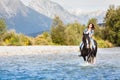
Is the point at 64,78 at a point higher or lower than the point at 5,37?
lower

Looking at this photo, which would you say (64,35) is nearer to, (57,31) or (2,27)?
(57,31)

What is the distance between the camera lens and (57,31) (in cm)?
8819

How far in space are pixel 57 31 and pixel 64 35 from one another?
6.43 feet

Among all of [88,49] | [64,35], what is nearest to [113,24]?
[64,35]

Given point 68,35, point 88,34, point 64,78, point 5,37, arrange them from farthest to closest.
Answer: point 68,35, point 5,37, point 88,34, point 64,78

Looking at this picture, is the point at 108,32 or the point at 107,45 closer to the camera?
the point at 107,45

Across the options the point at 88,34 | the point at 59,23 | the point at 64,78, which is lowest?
the point at 64,78

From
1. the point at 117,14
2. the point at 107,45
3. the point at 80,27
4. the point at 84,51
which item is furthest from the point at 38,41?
the point at 84,51

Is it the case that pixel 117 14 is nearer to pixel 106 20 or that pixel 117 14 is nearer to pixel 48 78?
pixel 106 20

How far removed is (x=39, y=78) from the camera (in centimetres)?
1891

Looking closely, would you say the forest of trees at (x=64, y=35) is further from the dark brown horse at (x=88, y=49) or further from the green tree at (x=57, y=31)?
the dark brown horse at (x=88, y=49)

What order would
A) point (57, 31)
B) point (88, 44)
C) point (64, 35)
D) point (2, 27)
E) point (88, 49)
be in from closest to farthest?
point (88, 44) → point (88, 49) → point (2, 27) → point (57, 31) → point (64, 35)

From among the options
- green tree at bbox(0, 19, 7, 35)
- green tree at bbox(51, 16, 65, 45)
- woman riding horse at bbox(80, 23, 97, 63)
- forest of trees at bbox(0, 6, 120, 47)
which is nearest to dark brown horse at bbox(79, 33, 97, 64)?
woman riding horse at bbox(80, 23, 97, 63)

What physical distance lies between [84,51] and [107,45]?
69790 mm
